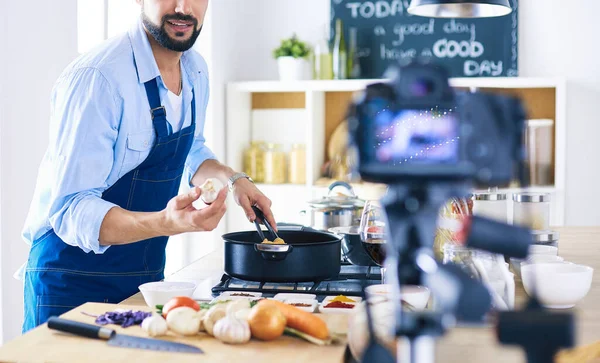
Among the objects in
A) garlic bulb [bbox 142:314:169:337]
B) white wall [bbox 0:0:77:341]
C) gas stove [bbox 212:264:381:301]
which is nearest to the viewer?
garlic bulb [bbox 142:314:169:337]

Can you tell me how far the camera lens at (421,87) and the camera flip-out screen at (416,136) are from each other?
0.02 meters

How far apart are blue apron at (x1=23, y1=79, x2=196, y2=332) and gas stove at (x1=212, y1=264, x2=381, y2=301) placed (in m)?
0.38

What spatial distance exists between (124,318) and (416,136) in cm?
80

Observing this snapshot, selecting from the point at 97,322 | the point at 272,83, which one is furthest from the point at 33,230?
the point at 272,83

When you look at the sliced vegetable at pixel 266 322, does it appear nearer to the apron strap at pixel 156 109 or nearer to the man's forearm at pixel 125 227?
the man's forearm at pixel 125 227

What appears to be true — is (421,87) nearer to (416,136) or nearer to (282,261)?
(416,136)

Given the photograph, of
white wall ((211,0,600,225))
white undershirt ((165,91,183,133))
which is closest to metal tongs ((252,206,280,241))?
white undershirt ((165,91,183,133))

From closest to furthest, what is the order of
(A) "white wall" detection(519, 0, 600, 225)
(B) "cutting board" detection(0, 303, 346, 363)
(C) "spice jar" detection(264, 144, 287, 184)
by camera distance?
(B) "cutting board" detection(0, 303, 346, 363), (A) "white wall" detection(519, 0, 600, 225), (C) "spice jar" detection(264, 144, 287, 184)

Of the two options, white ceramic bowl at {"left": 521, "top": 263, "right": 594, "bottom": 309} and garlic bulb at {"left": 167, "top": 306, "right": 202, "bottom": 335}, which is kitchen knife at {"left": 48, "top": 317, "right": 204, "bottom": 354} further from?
white ceramic bowl at {"left": 521, "top": 263, "right": 594, "bottom": 309}

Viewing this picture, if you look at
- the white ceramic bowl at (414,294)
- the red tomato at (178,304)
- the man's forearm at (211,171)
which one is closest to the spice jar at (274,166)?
the man's forearm at (211,171)

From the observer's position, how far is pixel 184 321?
1262mm

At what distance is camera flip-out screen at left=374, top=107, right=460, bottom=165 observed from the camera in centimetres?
75

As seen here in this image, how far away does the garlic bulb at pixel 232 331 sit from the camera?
1.22m

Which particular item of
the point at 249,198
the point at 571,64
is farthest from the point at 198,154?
the point at 571,64
